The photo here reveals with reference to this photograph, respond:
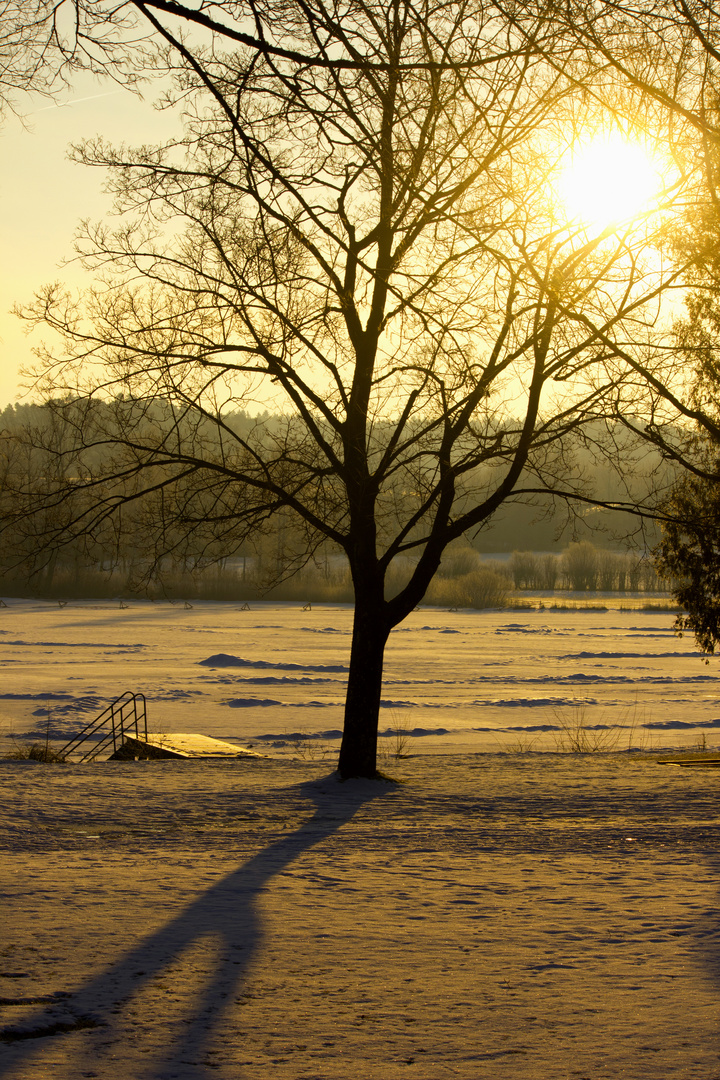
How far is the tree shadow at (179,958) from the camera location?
12.7ft

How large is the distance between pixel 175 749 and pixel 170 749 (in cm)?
16

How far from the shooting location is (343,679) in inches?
1347

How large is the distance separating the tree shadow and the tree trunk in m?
5.31

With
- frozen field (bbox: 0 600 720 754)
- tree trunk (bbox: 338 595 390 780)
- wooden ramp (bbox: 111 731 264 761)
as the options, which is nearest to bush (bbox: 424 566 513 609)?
frozen field (bbox: 0 600 720 754)

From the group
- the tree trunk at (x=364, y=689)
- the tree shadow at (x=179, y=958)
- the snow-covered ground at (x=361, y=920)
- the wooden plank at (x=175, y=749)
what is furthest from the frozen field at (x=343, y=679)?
the tree shadow at (x=179, y=958)

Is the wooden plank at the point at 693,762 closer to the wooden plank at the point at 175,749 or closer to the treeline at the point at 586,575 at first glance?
the wooden plank at the point at 175,749

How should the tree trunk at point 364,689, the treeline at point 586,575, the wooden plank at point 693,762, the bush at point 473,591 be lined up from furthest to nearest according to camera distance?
the treeline at point 586,575 < the bush at point 473,591 < the wooden plank at point 693,762 < the tree trunk at point 364,689

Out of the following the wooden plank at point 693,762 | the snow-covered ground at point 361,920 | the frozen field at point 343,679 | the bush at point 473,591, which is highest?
the bush at point 473,591

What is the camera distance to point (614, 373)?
1190cm

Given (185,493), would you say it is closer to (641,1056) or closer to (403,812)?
(403,812)

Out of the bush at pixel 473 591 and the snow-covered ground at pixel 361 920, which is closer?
the snow-covered ground at pixel 361 920

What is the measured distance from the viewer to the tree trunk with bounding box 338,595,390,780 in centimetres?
1280

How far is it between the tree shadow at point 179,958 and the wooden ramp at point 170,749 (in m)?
8.30

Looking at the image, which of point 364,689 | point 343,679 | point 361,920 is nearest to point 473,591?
point 343,679
